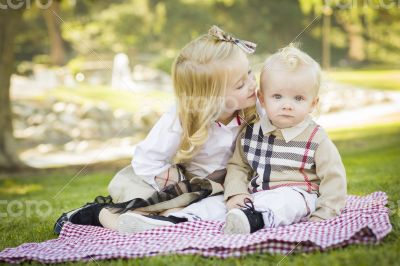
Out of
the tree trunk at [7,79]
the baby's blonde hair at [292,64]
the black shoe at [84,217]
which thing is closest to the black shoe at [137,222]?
the black shoe at [84,217]

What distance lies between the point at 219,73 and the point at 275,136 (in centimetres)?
37

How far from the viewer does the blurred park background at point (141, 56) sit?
11.5 metres

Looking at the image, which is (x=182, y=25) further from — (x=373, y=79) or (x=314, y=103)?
(x=314, y=103)

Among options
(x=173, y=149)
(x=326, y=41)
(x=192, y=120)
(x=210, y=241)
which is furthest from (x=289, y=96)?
(x=326, y=41)

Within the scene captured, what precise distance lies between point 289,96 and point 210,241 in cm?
73

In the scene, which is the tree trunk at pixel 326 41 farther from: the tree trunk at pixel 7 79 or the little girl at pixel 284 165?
the little girl at pixel 284 165

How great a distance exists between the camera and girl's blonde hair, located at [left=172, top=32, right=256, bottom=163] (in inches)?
95.1

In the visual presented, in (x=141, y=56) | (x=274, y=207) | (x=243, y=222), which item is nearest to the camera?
(x=243, y=222)

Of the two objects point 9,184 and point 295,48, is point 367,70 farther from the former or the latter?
point 295,48

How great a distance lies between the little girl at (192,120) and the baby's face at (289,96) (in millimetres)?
126

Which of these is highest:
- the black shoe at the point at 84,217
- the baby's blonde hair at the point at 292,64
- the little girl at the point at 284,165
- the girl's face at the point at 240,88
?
the baby's blonde hair at the point at 292,64

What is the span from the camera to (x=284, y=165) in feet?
7.89

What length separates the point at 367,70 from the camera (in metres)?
16.9

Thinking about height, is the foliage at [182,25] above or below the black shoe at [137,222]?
above
